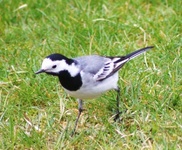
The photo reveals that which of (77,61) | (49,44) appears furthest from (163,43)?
(77,61)

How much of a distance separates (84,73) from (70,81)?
0.57ft

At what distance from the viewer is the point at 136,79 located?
192 inches

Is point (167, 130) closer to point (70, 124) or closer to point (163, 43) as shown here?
point (70, 124)

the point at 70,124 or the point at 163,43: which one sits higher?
the point at 163,43

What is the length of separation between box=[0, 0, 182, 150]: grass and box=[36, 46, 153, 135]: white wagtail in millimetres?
209

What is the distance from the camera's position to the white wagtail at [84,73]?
12.9ft

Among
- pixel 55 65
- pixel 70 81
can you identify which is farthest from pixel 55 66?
pixel 70 81

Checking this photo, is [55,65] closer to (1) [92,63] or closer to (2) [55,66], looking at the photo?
(2) [55,66]

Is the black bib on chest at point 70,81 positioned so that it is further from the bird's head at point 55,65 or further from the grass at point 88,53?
A: the grass at point 88,53

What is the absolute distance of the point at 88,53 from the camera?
17.7ft

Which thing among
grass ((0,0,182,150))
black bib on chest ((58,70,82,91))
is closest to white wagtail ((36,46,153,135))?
black bib on chest ((58,70,82,91))

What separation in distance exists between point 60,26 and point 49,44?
1.40 ft

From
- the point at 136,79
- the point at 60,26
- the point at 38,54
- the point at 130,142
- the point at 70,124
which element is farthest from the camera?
the point at 60,26

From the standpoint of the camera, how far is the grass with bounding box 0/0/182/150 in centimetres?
427
